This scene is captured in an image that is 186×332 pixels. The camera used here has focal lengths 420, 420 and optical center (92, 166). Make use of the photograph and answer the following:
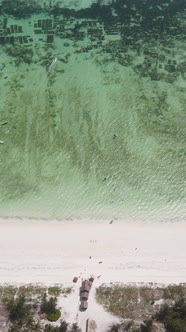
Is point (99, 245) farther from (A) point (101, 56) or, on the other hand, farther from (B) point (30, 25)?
(B) point (30, 25)

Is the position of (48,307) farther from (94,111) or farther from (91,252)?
(94,111)

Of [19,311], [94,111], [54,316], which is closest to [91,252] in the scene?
[54,316]

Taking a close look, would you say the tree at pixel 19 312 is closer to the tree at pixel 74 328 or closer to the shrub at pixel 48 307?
the shrub at pixel 48 307

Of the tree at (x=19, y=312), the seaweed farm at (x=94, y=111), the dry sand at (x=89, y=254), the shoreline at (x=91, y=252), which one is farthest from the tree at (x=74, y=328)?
the seaweed farm at (x=94, y=111)

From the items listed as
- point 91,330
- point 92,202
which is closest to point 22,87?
point 92,202

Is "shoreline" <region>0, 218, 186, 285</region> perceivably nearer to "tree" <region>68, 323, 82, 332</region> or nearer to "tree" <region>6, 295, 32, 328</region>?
"tree" <region>6, 295, 32, 328</region>
